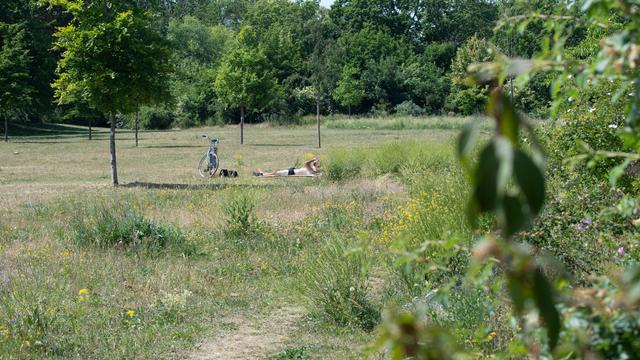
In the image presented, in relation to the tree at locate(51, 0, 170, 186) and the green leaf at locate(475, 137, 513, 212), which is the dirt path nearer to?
the green leaf at locate(475, 137, 513, 212)

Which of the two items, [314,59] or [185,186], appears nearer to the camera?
[185,186]

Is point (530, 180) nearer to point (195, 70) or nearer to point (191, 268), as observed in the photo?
point (191, 268)

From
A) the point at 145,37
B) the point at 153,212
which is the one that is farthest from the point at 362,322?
the point at 145,37

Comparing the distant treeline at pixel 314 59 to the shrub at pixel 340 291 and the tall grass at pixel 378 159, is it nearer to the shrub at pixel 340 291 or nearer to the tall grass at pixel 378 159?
the tall grass at pixel 378 159

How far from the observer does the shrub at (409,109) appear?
57609 mm

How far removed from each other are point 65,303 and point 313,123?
164ft

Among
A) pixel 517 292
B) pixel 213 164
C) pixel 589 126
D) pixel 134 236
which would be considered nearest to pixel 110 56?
pixel 213 164

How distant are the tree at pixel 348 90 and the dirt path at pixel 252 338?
5253cm

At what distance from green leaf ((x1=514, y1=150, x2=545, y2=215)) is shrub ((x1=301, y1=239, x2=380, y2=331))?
4720mm

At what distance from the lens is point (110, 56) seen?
16375 millimetres

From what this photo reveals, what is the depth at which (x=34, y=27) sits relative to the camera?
148 feet

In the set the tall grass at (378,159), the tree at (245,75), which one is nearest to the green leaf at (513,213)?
the tall grass at (378,159)

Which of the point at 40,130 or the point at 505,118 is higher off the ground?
the point at 505,118

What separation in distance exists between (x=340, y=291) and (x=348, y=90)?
5365cm
